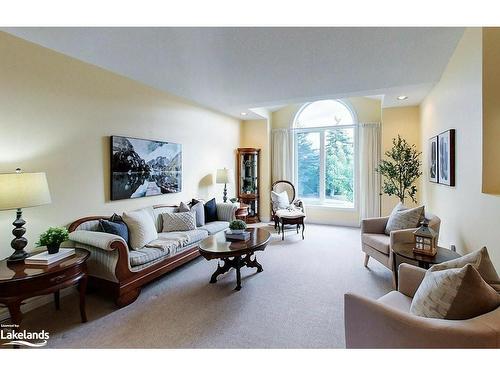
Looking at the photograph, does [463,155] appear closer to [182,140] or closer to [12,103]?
[182,140]

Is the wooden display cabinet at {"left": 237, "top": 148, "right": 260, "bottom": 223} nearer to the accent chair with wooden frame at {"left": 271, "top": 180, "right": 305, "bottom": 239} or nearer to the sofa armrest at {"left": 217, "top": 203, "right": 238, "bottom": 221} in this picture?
the accent chair with wooden frame at {"left": 271, "top": 180, "right": 305, "bottom": 239}

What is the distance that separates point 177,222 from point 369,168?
434 centimetres

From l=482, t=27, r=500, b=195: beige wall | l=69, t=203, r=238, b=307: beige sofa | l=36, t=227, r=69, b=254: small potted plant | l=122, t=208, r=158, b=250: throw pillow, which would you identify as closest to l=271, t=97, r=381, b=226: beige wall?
l=482, t=27, r=500, b=195: beige wall

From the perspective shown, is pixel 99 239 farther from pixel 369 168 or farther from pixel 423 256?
pixel 369 168

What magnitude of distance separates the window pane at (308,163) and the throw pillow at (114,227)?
465 cm

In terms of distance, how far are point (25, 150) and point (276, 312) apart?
285 centimetres

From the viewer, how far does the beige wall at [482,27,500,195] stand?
216 centimetres

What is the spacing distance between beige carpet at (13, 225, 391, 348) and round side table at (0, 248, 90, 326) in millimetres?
329

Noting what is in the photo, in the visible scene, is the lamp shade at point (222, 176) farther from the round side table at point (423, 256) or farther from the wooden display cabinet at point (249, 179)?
the round side table at point (423, 256)
